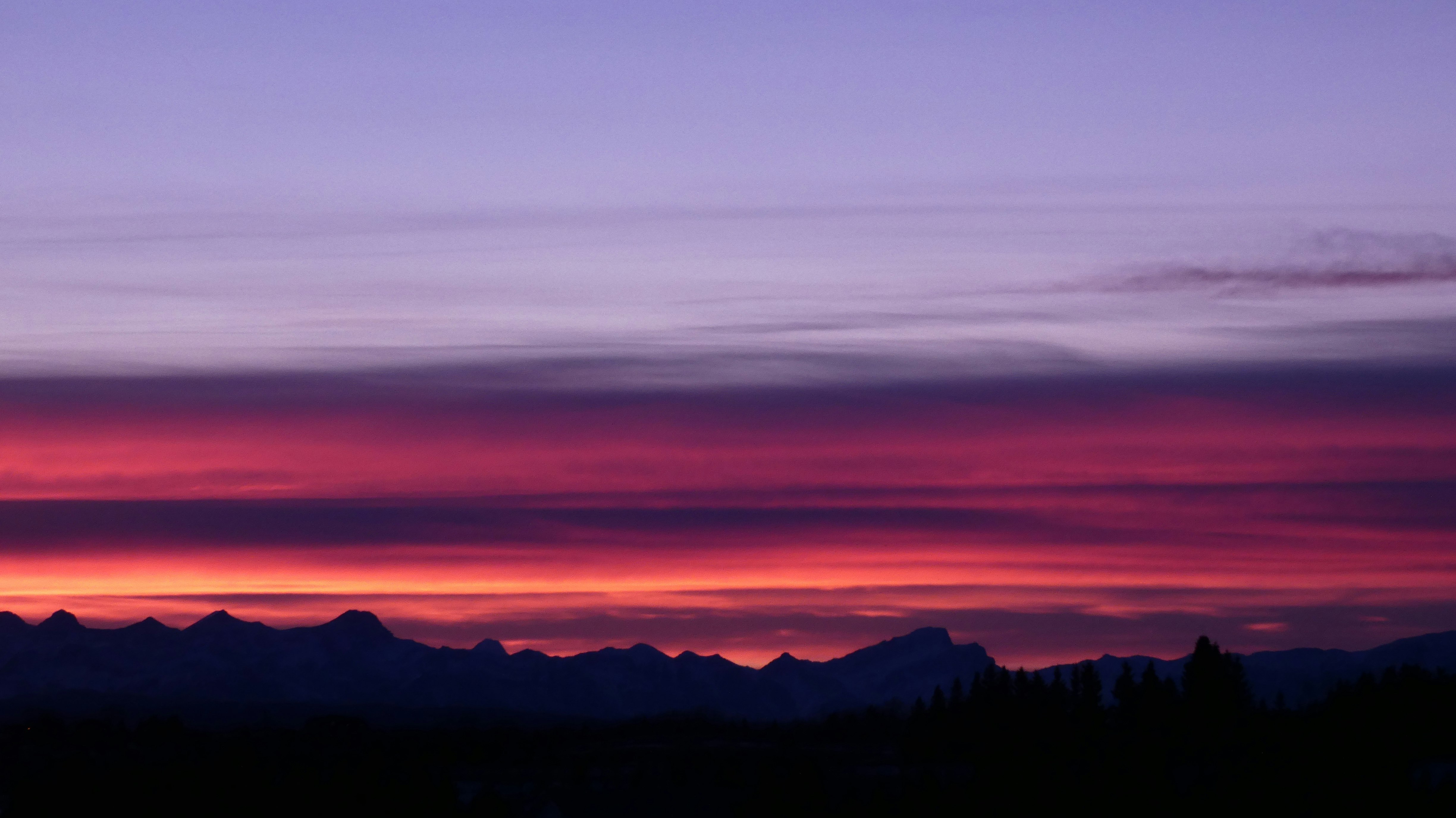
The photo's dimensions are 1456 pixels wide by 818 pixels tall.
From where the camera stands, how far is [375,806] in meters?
140

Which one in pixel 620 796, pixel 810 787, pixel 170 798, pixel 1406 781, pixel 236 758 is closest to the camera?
pixel 1406 781

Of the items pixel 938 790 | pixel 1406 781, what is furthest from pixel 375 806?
pixel 1406 781

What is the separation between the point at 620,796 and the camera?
574 ft

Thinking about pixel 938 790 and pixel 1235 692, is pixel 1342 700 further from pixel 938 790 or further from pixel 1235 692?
pixel 938 790

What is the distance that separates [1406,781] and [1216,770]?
20871 mm

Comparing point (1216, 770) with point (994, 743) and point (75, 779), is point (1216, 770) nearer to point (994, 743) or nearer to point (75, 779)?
point (994, 743)

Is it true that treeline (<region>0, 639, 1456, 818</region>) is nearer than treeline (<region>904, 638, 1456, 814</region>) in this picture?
No

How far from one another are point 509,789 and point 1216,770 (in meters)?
77.8

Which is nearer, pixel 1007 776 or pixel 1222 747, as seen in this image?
pixel 1007 776

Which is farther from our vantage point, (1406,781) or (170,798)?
(170,798)

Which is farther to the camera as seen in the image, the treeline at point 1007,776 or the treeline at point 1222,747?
the treeline at point 1007,776

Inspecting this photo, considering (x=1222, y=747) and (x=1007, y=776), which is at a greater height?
(x=1222, y=747)

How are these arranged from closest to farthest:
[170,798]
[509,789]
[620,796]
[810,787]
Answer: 1. [810,787]
2. [170,798]
3. [620,796]
4. [509,789]

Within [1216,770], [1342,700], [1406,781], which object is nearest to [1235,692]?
[1342,700]
